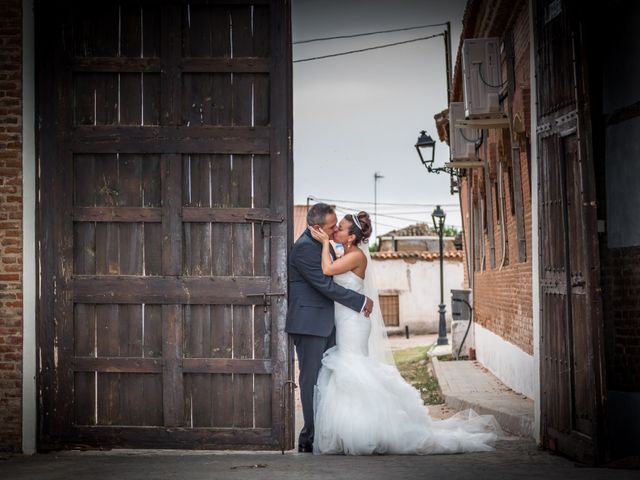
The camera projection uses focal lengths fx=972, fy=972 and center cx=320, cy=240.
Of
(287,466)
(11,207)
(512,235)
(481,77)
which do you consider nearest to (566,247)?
(287,466)

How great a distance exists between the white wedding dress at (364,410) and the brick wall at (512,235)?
13.7ft

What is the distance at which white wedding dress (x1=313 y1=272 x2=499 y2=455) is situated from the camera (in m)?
8.04

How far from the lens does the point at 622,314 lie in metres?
8.09

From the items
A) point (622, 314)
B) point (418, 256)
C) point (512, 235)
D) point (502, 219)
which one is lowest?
point (622, 314)

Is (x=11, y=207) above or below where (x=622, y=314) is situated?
above

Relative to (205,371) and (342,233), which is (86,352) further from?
(342,233)

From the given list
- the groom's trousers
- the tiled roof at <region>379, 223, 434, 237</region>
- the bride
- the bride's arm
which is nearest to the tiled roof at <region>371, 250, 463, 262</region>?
the tiled roof at <region>379, 223, 434, 237</region>

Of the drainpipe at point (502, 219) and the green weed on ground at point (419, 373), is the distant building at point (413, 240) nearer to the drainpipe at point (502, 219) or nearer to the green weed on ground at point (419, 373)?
the green weed on ground at point (419, 373)

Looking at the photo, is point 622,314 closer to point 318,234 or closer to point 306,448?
point 318,234

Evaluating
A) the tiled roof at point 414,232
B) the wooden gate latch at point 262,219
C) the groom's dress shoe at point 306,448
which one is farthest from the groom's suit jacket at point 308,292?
the tiled roof at point 414,232

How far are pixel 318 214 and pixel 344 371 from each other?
4.46 feet

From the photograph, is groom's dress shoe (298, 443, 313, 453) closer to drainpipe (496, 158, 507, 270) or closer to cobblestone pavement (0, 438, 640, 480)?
cobblestone pavement (0, 438, 640, 480)

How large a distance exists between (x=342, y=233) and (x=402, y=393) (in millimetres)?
1489

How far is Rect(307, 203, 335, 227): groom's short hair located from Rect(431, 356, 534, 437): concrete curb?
3.23 metres
